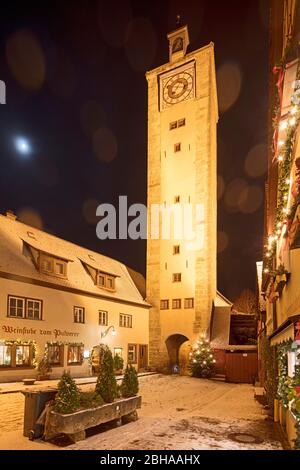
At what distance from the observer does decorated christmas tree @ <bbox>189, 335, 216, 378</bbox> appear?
30.7m

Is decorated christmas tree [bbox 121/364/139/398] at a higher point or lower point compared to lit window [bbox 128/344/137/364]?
higher

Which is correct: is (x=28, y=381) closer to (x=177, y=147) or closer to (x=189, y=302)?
(x=189, y=302)

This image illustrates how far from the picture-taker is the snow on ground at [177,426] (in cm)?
1005

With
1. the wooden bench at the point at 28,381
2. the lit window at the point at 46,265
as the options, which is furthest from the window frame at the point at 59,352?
the lit window at the point at 46,265

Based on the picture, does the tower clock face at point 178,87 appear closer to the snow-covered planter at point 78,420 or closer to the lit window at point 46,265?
the lit window at point 46,265

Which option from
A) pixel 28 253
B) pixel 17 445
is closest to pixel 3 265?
pixel 28 253

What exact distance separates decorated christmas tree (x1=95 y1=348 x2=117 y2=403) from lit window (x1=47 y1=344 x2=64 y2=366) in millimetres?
13147

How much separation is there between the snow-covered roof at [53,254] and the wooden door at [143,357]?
3.59 meters

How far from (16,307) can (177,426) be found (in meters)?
13.4

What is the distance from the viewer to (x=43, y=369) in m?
23.2

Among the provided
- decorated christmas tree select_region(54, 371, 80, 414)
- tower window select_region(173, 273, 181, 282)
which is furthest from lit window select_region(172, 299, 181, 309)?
decorated christmas tree select_region(54, 371, 80, 414)

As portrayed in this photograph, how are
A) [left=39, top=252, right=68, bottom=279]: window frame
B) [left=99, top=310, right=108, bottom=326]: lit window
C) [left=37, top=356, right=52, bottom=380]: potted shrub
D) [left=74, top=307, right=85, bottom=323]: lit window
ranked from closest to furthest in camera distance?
[left=37, top=356, right=52, bottom=380]: potted shrub → [left=39, top=252, right=68, bottom=279]: window frame → [left=74, top=307, right=85, bottom=323]: lit window → [left=99, top=310, right=108, bottom=326]: lit window

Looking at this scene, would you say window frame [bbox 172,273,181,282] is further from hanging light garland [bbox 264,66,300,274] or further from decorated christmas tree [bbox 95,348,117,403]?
hanging light garland [bbox 264,66,300,274]

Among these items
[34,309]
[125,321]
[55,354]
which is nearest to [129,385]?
[34,309]
